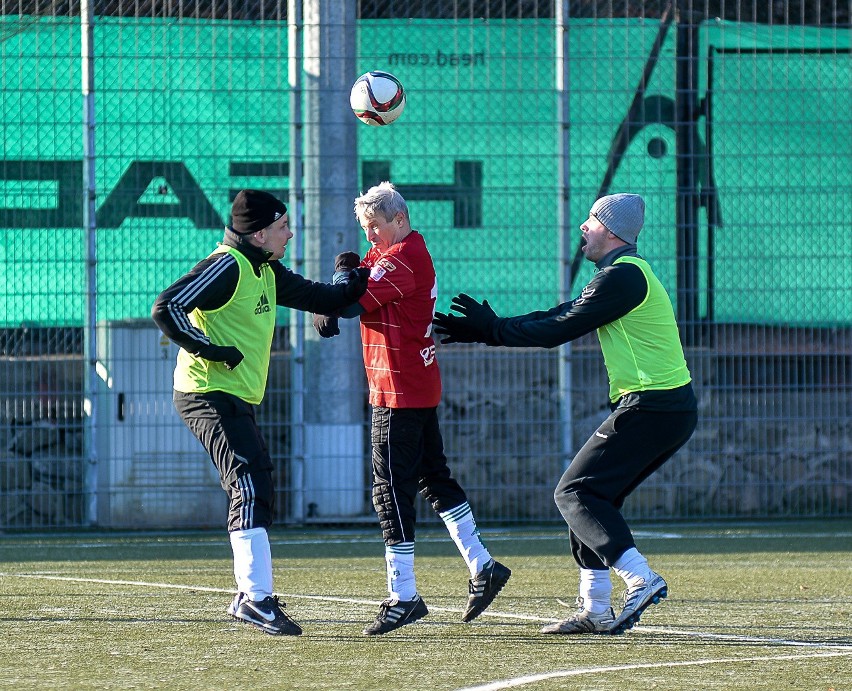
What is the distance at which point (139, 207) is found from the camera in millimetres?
11289

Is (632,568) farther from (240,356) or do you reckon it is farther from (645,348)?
(240,356)

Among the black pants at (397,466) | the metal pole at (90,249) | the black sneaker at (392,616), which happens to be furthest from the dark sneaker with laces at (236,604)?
the metal pole at (90,249)

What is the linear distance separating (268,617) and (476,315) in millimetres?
1507

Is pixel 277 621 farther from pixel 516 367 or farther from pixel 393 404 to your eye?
pixel 516 367

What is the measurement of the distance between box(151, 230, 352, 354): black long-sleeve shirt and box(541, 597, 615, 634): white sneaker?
1.62m

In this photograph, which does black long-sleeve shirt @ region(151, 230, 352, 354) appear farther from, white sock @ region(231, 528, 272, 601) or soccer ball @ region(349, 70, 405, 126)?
soccer ball @ region(349, 70, 405, 126)

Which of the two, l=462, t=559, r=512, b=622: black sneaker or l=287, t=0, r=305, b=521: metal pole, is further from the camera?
l=287, t=0, r=305, b=521: metal pole

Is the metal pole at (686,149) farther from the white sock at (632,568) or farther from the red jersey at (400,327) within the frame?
the white sock at (632,568)

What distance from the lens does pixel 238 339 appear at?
6375 mm

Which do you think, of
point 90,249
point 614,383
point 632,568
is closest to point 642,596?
point 632,568

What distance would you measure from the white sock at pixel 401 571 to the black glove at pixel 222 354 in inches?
40.8

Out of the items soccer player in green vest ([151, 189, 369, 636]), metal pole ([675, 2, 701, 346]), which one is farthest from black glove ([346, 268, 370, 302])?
metal pole ([675, 2, 701, 346])

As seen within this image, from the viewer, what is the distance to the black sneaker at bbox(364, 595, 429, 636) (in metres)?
6.14

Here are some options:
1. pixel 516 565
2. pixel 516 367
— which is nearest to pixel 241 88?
pixel 516 367
